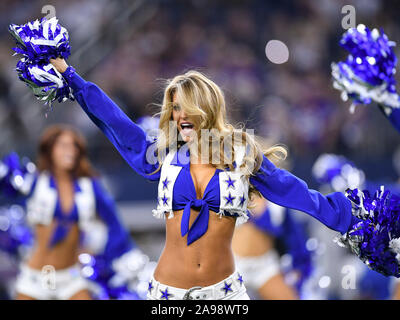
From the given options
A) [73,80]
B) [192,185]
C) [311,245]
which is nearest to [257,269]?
[311,245]

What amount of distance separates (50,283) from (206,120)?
2550 mm

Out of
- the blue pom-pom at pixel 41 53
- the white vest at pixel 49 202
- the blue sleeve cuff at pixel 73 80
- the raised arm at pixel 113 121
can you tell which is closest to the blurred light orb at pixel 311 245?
the white vest at pixel 49 202

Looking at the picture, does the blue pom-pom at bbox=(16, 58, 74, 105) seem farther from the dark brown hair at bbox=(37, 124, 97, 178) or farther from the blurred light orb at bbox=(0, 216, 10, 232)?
the blurred light orb at bbox=(0, 216, 10, 232)

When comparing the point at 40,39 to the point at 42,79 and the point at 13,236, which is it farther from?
the point at 13,236

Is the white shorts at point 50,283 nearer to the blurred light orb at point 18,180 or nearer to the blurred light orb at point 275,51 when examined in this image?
the blurred light orb at point 18,180

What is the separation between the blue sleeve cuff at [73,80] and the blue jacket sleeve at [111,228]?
2199mm

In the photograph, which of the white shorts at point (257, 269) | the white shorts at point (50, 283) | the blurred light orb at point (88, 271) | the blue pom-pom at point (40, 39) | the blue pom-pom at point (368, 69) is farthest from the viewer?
the white shorts at point (257, 269)

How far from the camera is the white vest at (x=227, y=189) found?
354 cm

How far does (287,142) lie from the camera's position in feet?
30.2

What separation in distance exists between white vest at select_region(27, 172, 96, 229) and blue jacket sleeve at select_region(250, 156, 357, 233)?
245 centimetres

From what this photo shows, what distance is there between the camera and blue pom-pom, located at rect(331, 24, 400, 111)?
396cm

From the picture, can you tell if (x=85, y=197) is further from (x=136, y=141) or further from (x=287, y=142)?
(x=287, y=142)

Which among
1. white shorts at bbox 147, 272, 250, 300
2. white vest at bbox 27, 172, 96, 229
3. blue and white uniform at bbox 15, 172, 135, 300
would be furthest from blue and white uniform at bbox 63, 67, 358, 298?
white vest at bbox 27, 172, 96, 229
